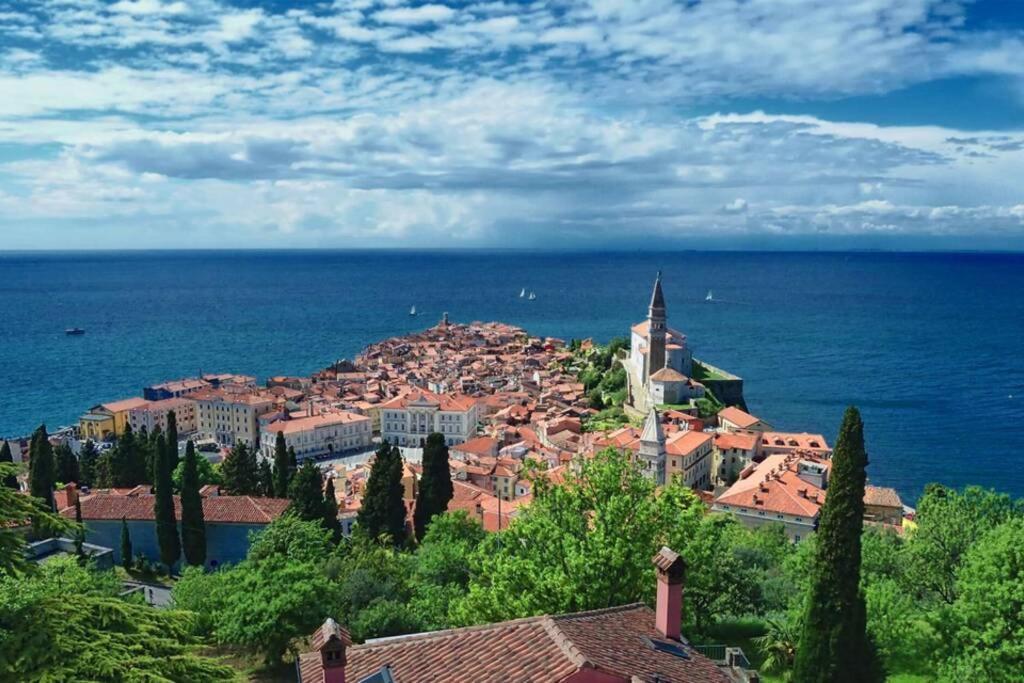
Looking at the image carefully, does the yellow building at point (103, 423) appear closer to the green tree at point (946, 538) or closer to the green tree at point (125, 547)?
the green tree at point (125, 547)

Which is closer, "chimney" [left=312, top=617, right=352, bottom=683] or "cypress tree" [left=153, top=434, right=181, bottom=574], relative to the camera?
"chimney" [left=312, top=617, right=352, bottom=683]

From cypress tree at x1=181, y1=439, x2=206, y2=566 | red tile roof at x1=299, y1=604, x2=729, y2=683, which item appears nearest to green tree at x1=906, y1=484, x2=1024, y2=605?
red tile roof at x1=299, y1=604, x2=729, y2=683

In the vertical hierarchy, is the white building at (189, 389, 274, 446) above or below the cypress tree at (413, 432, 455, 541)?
below

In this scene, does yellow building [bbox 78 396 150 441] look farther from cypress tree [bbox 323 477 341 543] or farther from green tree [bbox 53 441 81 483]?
cypress tree [bbox 323 477 341 543]

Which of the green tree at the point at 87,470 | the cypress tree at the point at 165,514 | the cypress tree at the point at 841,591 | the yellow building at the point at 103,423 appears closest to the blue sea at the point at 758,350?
the yellow building at the point at 103,423

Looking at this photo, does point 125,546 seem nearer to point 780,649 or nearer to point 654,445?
point 780,649

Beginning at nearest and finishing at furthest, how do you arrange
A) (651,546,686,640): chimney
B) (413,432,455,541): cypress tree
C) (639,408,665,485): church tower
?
(651,546,686,640): chimney
(413,432,455,541): cypress tree
(639,408,665,485): church tower

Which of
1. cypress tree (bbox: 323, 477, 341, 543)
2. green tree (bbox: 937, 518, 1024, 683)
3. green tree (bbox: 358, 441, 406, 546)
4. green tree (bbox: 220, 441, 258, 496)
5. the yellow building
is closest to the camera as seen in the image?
green tree (bbox: 937, 518, 1024, 683)

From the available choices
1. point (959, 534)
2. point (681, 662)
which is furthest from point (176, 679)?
point (959, 534)

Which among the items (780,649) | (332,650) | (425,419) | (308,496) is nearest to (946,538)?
(780,649)
